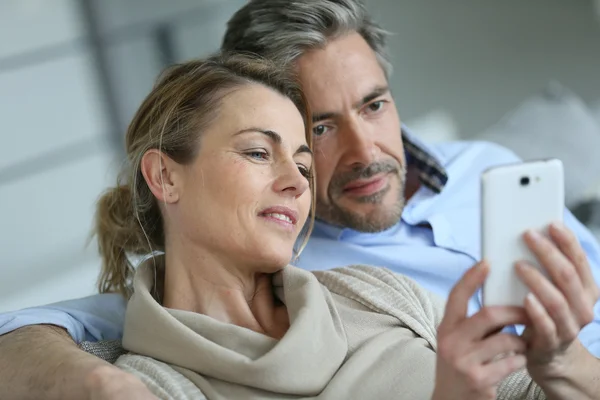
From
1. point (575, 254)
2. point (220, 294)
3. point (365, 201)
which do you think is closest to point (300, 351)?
point (220, 294)

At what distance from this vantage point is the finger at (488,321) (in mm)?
865

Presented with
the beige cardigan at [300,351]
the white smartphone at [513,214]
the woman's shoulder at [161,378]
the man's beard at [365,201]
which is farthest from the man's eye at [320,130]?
the white smartphone at [513,214]

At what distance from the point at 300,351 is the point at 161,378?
0.69 feet

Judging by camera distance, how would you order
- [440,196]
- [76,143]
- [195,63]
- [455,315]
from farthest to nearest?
[76,143], [440,196], [195,63], [455,315]

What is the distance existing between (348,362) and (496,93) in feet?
8.72

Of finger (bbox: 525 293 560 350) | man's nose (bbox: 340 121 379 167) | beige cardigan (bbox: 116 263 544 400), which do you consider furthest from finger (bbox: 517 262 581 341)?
man's nose (bbox: 340 121 379 167)

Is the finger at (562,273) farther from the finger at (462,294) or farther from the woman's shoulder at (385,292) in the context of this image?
the woman's shoulder at (385,292)

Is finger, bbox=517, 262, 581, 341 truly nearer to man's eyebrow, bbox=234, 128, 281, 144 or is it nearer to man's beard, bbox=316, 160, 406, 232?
man's eyebrow, bbox=234, 128, 281, 144

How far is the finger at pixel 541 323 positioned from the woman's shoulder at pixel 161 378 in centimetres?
50

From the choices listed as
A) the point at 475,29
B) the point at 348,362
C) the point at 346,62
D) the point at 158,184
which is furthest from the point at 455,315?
the point at 475,29

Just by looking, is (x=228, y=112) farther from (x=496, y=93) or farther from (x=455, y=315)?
(x=496, y=93)

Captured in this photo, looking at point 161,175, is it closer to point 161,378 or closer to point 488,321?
point 161,378

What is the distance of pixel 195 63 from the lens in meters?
1.43

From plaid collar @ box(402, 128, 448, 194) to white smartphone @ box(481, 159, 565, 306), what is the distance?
0.97m
